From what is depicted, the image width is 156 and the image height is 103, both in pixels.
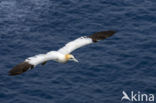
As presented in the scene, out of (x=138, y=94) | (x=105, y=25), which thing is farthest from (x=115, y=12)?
(x=138, y=94)

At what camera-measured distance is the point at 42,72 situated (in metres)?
52.9

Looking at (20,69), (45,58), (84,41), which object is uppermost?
(84,41)

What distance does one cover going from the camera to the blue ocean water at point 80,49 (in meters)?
49.5

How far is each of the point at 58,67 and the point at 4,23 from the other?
1405cm

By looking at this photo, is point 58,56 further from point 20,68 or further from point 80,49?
point 80,49

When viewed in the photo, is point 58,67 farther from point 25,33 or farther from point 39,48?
point 25,33

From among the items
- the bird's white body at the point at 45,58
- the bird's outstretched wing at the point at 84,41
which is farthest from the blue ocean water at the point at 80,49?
the bird's white body at the point at 45,58
